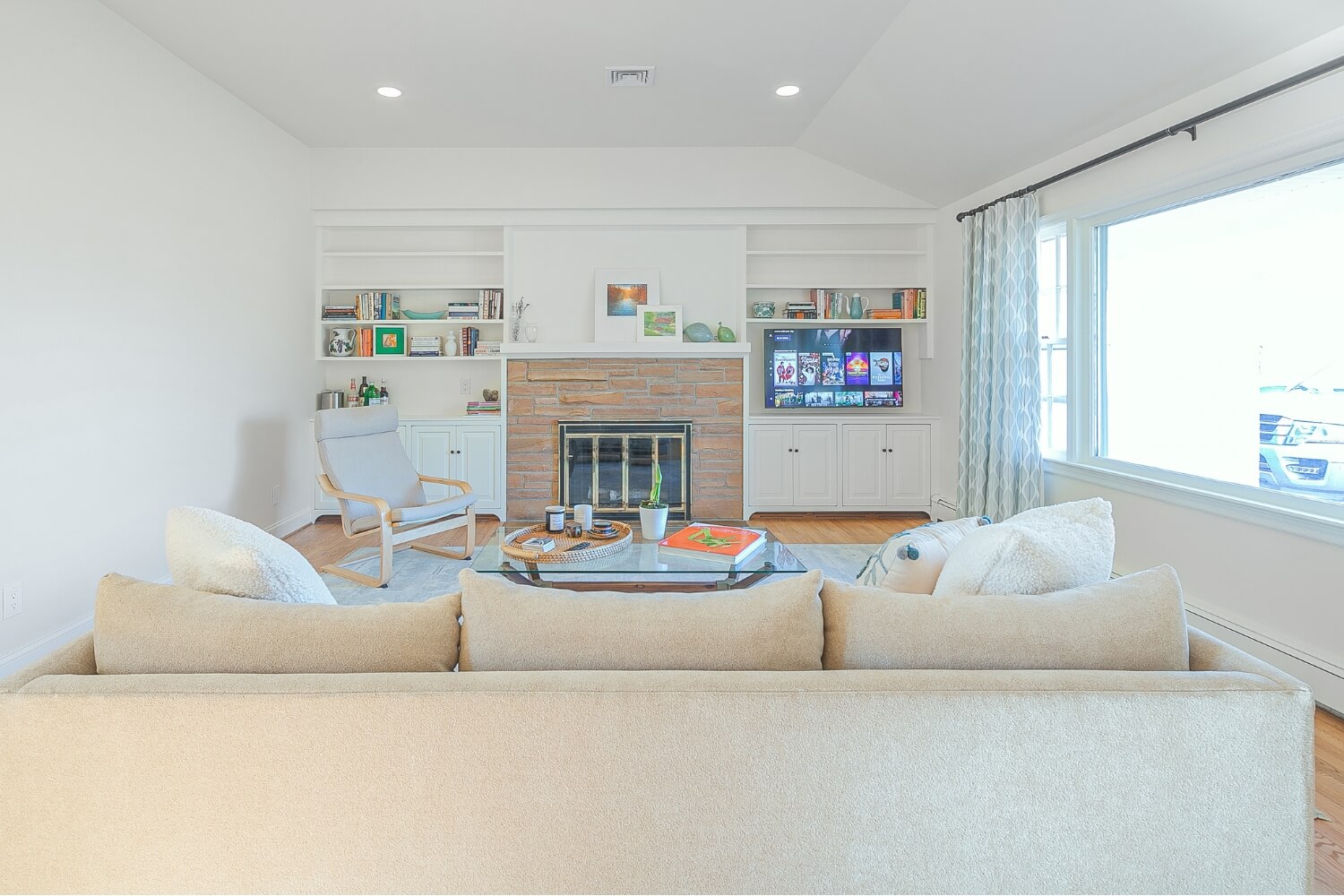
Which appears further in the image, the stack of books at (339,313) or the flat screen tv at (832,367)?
the flat screen tv at (832,367)

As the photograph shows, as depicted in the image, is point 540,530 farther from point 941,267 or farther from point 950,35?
point 941,267

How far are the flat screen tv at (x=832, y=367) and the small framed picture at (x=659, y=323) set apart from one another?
28.8 inches

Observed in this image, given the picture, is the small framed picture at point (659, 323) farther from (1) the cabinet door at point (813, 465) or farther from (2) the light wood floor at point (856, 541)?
(2) the light wood floor at point (856, 541)

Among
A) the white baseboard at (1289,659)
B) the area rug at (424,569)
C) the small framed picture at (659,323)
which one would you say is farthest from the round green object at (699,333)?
the white baseboard at (1289,659)

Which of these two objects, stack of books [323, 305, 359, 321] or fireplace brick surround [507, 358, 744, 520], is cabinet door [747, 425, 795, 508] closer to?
fireplace brick surround [507, 358, 744, 520]

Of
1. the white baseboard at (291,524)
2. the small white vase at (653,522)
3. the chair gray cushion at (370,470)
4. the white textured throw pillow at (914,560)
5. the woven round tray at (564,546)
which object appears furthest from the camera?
the white baseboard at (291,524)

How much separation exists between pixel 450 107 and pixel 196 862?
14.6ft

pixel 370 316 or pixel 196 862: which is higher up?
pixel 370 316

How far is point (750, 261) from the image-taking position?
5.89 meters

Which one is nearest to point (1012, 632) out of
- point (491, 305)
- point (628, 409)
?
point (628, 409)

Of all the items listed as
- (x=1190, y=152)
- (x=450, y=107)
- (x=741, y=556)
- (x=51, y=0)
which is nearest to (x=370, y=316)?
(x=450, y=107)

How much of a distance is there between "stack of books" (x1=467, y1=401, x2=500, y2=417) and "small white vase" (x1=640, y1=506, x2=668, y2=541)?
2616 millimetres

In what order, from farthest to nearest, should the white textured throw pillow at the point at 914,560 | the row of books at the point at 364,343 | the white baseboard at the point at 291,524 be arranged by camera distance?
the row of books at the point at 364,343
the white baseboard at the point at 291,524
the white textured throw pillow at the point at 914,560

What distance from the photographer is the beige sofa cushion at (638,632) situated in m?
1.12
